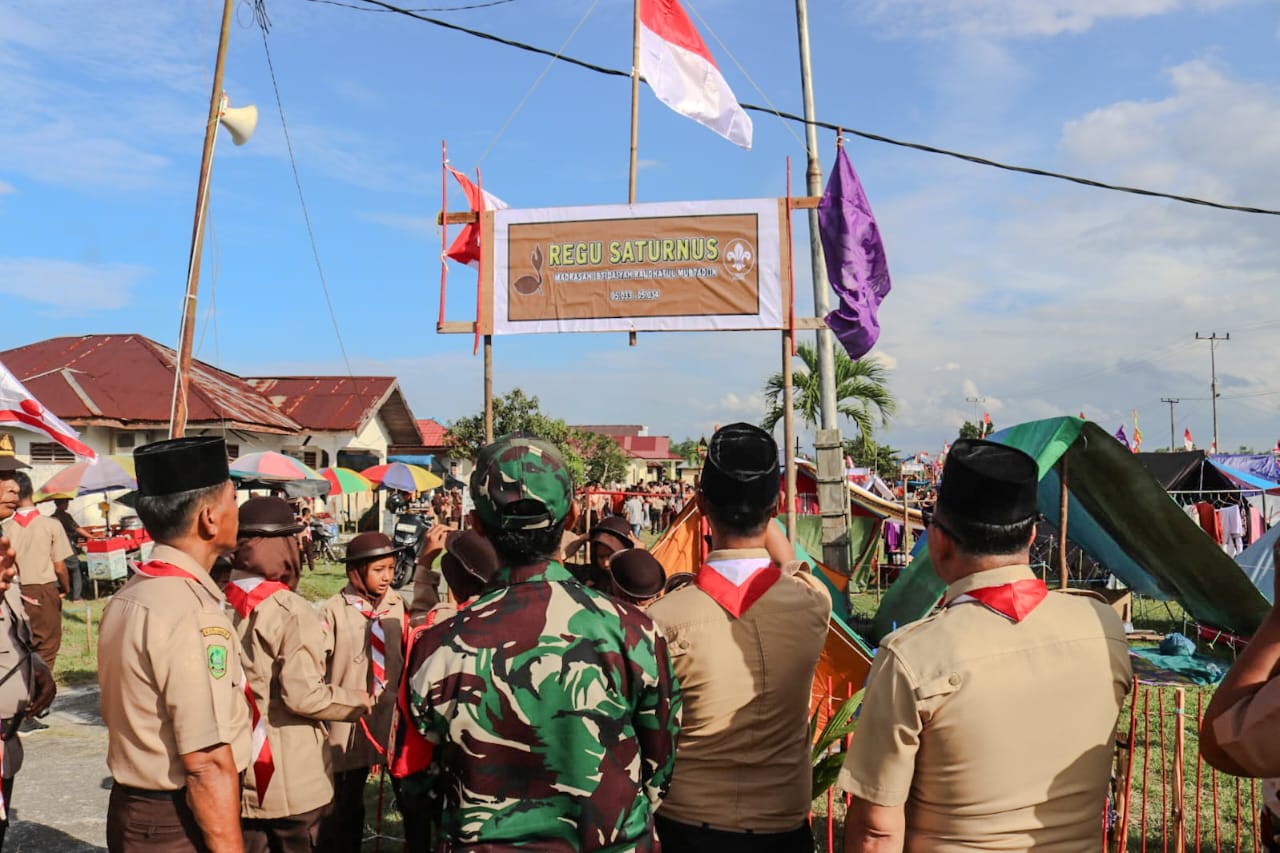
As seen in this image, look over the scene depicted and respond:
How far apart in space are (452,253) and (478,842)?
5.87 metres

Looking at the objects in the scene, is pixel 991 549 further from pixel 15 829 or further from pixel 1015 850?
pixel 15 829

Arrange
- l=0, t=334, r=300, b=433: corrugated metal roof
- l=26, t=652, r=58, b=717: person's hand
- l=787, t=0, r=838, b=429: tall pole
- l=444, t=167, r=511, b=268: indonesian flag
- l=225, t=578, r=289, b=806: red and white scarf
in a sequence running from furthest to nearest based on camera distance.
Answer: l=0, t=334, r=300, b=433: corrugated metal roof
l=787, t=0, r=838, b=429: tall pole
l=444, t=167, r=511, b=268: indonesian flag
l=26, t=652, r=58, b=717: person's hand
l=225, t=578, r=289, b=806: red and white scarf

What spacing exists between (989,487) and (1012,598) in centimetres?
26

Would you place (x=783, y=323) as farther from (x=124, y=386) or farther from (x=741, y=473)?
(x=124, y=386)

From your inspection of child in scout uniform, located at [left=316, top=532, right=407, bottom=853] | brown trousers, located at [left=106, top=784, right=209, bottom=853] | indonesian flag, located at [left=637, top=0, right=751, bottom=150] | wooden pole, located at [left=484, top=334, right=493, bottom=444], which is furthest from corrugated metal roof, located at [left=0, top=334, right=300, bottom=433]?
brown trousers, located at [left=106, top=784, right=209, bottom=853]

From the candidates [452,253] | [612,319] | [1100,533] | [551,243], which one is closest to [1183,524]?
[1100,533]

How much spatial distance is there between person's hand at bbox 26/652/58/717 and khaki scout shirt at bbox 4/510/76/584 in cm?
438

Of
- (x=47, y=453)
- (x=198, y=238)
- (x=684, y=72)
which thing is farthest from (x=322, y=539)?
(x=684, y=72)

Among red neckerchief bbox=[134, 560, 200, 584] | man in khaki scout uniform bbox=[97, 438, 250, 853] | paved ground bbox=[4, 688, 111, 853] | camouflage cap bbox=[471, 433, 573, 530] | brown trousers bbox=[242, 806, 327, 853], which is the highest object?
camouflage cap bbox=[471, 433, 573, 530]

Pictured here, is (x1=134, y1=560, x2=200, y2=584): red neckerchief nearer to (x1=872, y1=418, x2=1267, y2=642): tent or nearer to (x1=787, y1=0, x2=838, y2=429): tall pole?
(x1=872, y1=418, x2=1267, y2=642): tent

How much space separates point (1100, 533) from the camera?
9.45 meters

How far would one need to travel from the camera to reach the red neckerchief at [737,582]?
2.51 m

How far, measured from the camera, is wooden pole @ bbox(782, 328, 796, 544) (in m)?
5.78

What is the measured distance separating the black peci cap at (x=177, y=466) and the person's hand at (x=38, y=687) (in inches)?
68.3
